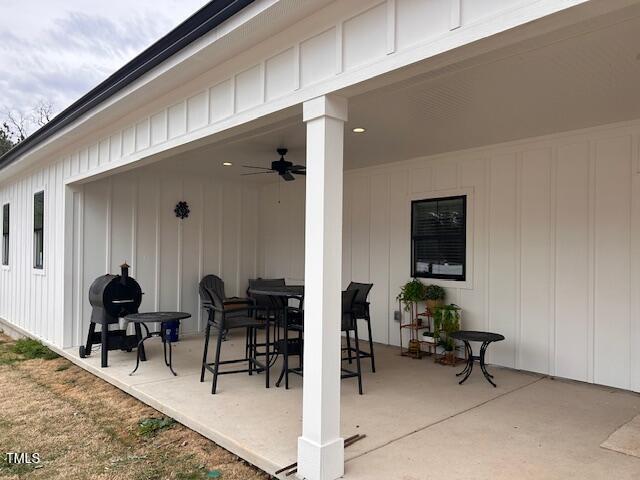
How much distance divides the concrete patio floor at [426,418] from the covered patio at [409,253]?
0.02 metres

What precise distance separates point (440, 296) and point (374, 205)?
1.60 m

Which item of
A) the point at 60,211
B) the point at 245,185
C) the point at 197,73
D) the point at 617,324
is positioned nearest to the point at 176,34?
the point at 197,73

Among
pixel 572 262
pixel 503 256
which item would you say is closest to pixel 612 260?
pixel 572 262

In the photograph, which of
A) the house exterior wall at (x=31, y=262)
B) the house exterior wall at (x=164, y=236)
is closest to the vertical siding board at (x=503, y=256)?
the house exterior wall at (x=164, y=236)

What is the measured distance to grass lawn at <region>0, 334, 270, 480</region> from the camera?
2.89 meters

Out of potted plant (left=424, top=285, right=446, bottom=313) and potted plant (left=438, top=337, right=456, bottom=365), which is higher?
potted plant (left=424, top=285, right=446, bottom=313)

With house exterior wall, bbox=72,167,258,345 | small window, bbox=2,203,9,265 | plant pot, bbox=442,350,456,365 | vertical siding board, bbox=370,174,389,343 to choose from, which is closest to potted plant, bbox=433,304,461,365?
plant pot, bbox=442,350,456,365

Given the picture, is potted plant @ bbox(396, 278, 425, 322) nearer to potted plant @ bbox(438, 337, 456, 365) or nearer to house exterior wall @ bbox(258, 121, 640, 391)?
house exterior wall @ bbox(258, 121, 640, 391)

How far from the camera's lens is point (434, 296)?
5.55 metres

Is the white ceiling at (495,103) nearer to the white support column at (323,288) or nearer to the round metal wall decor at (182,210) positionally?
the white support column at (323,288)

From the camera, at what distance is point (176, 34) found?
3.20 meters

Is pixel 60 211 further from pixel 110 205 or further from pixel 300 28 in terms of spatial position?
pixel 300 28

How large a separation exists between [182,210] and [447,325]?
4182 millimetres

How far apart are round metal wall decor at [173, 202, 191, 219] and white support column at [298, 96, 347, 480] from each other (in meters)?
4.91
